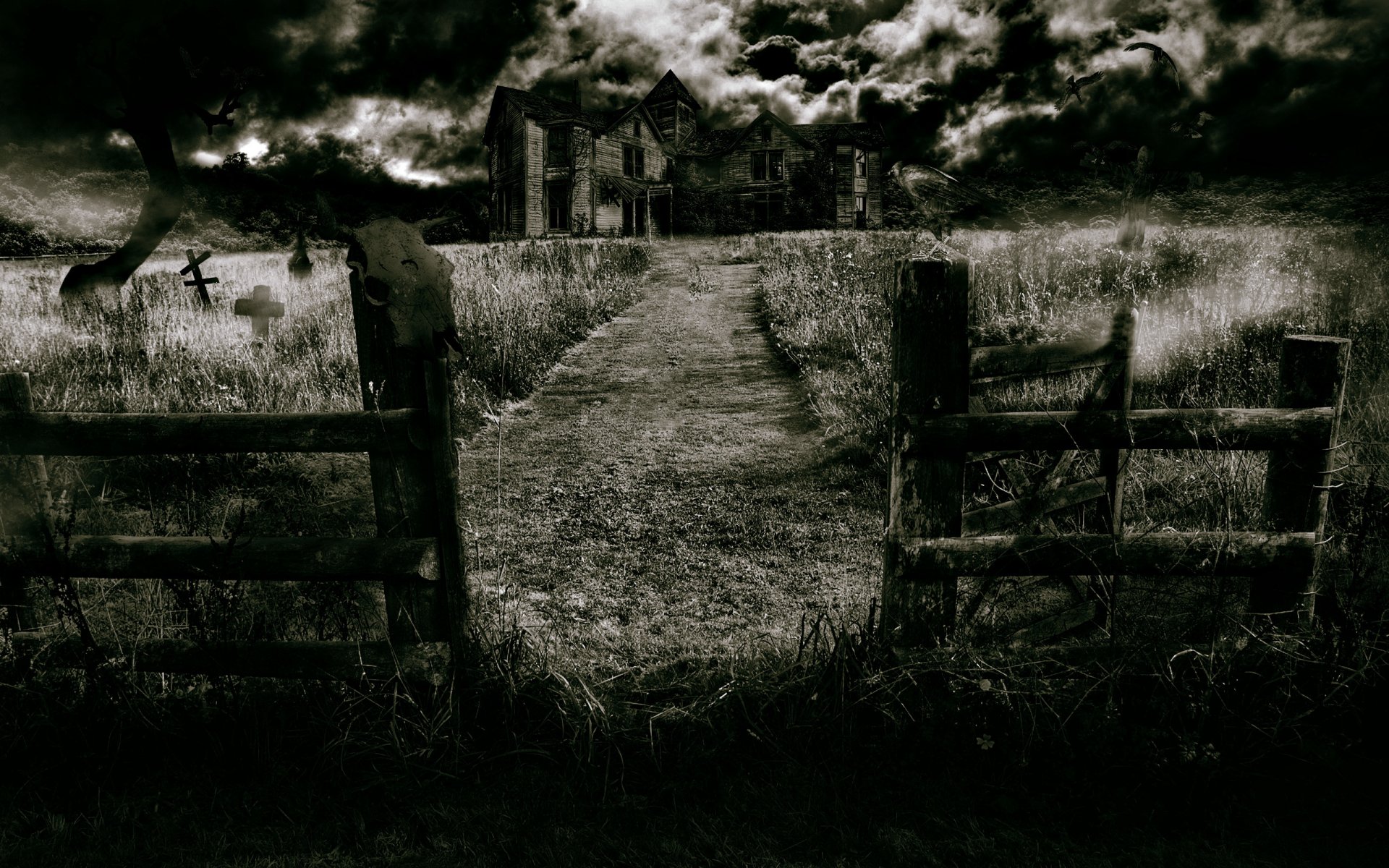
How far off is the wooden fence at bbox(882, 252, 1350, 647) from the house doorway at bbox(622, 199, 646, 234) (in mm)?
37822

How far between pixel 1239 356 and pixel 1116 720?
18.3ft

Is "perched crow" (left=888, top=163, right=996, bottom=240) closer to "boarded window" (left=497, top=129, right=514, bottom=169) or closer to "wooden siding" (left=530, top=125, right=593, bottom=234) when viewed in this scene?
"wooden siding" (left=530, top=125, right=593, bottom=234)

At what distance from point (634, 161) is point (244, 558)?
42.1 metres

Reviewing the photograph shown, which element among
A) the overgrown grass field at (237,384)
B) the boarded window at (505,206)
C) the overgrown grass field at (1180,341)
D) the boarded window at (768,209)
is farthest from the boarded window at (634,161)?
the overgrown grass field at (1180,341)

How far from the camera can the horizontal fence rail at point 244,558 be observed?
250 centimetres

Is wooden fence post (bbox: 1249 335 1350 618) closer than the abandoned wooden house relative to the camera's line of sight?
Yes

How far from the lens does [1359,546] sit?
8.35 ft

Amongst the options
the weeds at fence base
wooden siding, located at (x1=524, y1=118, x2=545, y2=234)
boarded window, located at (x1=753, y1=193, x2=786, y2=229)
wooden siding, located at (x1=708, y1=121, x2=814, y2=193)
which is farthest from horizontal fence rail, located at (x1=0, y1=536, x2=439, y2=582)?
wooden siding, located at (x1=708, y1=121, x2=814, y2=193)

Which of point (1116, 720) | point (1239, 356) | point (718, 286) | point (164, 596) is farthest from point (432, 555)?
point (718, 286)

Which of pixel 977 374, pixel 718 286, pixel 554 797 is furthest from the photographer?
pixel 718 286

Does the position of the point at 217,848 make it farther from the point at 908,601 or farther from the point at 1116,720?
the point at 1116,720

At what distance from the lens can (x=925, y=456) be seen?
2590mm

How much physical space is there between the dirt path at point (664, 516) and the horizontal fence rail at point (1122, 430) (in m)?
0.83

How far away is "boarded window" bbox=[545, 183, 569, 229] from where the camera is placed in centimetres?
3762
